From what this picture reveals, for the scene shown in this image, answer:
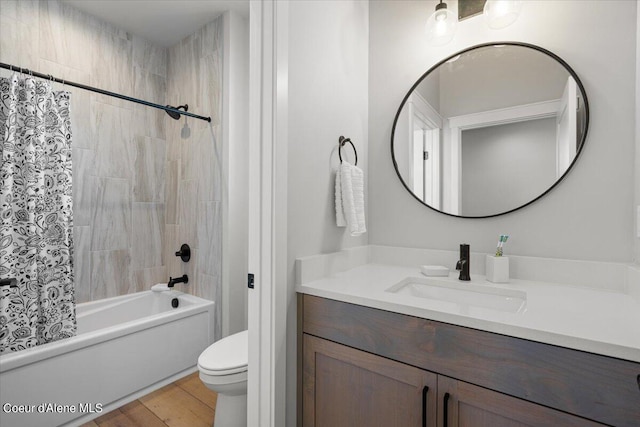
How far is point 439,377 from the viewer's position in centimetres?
88

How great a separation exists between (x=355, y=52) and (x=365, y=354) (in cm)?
145

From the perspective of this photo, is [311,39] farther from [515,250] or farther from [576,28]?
[515,250]

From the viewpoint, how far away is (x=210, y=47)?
239cm

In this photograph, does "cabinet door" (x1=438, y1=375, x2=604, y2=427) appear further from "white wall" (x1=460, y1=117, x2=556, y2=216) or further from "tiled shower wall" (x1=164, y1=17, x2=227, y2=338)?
"tiled shower wall" (x1=164, y1=17, x2=227, y2=338)

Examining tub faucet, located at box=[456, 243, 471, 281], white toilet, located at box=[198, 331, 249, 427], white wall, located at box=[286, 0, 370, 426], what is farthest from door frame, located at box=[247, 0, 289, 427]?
tub faucet, located at box=[456, 243, 471, 281]

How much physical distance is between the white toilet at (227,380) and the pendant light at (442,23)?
5.93ft

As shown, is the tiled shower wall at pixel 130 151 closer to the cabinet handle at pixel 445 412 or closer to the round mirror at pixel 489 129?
the round mirror at pixel 489 129

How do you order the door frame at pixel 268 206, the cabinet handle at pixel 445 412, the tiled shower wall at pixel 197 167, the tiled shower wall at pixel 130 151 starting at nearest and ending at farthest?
1. the cabinet handle at pixel 445 412
2. the door frame at pixel 268 206
3. the tiled shower wall at pixel 130 151
4. the tiled shower wall at pixel 197 167

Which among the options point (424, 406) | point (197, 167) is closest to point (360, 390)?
point (424, 406)

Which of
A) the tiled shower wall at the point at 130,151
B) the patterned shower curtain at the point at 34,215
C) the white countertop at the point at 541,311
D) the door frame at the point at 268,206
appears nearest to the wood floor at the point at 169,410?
the patterned shower curtain at the point at 34,215

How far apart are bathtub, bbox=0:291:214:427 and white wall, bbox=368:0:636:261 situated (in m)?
1.69

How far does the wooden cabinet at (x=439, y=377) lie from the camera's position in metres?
0.69

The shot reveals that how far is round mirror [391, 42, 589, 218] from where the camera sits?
126cm

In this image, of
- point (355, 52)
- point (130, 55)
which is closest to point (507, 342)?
point (355, 52)
